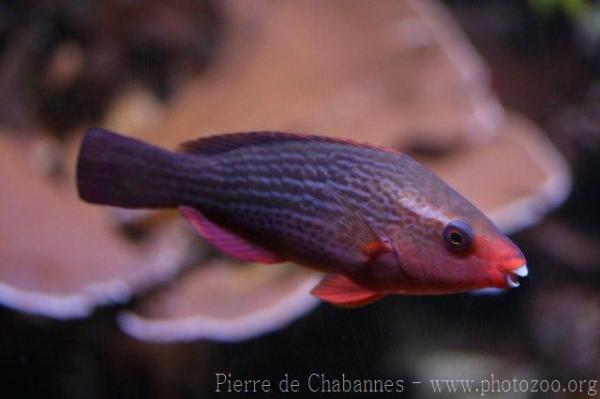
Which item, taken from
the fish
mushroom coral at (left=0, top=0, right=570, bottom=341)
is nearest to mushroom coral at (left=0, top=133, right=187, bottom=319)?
mushroom coral at (left=0, top=0, right=570, bottom=341)

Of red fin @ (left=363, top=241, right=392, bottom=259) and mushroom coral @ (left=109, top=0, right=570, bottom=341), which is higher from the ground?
mushroom coral @ (left=109, top=0, right=570, bottom=341)

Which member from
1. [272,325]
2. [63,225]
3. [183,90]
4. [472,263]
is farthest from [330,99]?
[472,263]

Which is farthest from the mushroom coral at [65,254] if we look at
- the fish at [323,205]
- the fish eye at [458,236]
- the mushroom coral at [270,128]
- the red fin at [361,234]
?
the fish eye at [458,236]

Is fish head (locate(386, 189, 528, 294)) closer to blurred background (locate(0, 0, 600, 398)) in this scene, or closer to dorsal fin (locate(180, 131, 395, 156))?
dorsal fin (locate(180, 131, 395, 156))

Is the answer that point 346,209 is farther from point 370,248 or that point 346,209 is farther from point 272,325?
point 272,325

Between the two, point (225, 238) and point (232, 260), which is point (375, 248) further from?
point (232, 260)

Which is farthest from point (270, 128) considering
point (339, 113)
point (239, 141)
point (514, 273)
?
point (514, 273)
